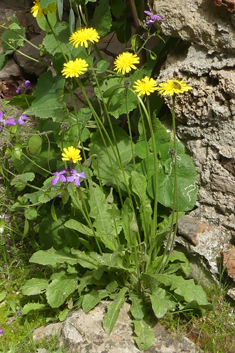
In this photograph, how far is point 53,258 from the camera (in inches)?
89.3

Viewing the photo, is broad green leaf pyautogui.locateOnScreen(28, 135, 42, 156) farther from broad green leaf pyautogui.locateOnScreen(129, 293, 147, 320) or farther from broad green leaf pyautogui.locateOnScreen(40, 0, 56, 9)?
broad green leaf pyautogui.locateOnScreen(129, 293, 147, 320)

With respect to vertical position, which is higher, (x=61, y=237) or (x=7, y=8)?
(x=7, y=8)

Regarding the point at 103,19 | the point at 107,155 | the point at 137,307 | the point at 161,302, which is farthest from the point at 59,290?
the point at 103,19

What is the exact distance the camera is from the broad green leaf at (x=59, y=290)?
2.18 metres

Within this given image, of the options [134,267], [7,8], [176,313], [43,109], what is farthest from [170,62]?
[7,8]

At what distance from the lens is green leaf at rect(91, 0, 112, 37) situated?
240 centimetres

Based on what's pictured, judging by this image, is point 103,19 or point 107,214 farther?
point 103,19

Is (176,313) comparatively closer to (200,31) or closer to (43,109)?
(43,109)

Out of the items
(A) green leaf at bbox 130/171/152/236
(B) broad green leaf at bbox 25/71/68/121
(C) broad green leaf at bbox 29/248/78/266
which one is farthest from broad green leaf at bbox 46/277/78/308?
(B) broad green leaf at bbox 25/71/68/121

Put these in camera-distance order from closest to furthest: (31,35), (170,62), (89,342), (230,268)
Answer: (89,342) < (230,268) < (170,62) < (31,35)

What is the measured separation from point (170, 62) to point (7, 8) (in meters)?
2.19

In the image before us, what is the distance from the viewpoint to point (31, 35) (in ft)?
12.5

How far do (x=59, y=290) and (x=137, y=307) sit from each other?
0.44 metres

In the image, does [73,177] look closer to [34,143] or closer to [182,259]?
[34,143]
